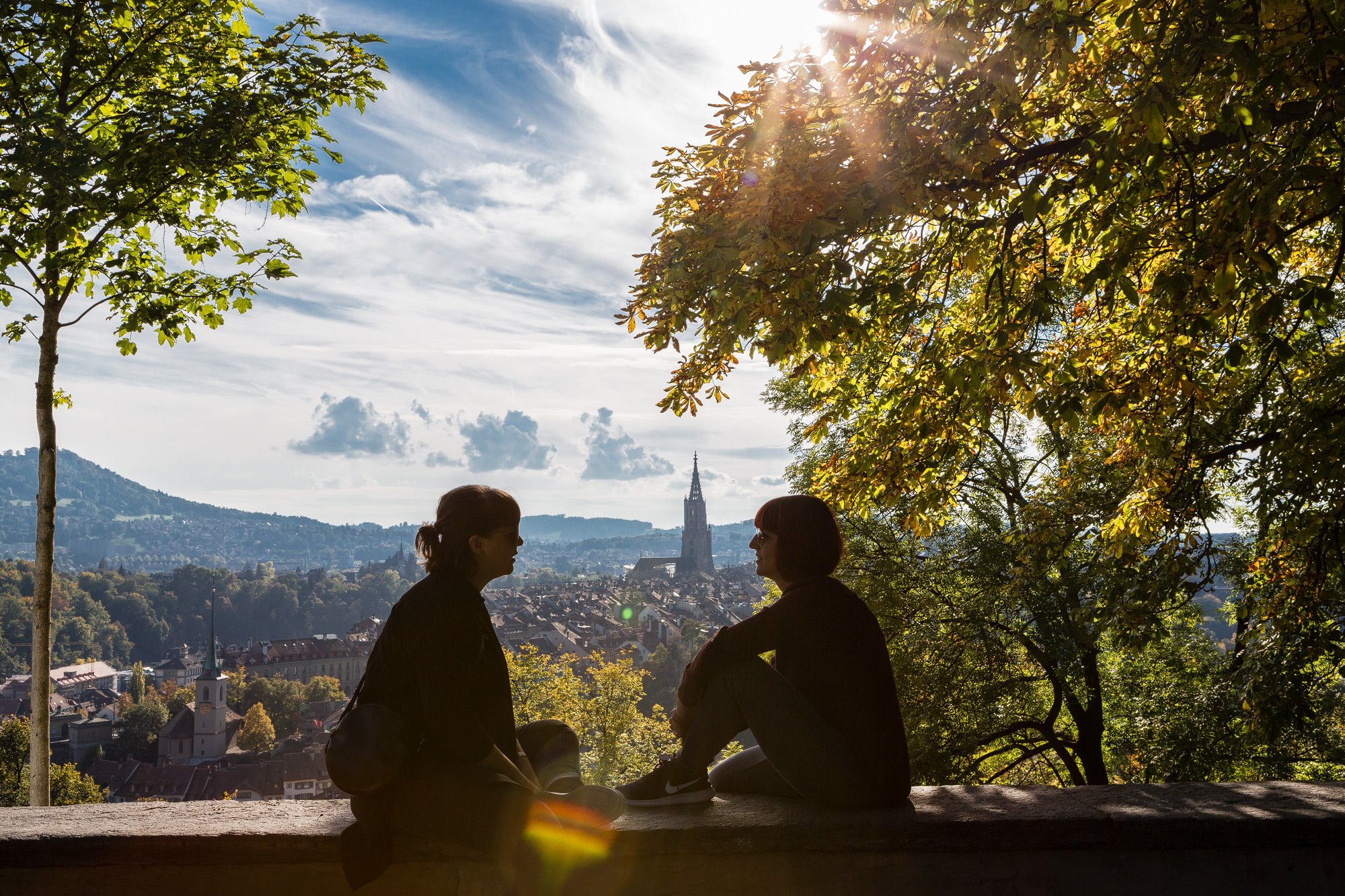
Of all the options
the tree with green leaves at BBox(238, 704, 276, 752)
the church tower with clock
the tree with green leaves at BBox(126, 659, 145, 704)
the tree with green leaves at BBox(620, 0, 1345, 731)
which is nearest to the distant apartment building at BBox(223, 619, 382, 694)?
the tree with green leaves at BBox(126, 659, 145, 704)

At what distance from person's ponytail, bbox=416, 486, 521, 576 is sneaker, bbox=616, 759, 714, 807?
3.39ft

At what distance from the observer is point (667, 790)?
3.15m

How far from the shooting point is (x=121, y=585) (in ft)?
427

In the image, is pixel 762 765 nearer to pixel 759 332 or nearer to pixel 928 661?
pixel 759 332

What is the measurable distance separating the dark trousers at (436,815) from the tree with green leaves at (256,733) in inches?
3090

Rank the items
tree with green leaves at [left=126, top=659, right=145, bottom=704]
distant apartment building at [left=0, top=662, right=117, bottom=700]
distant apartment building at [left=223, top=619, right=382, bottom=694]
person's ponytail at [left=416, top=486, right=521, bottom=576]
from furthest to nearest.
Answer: distant apartment building at [left=223, top=619, right=382, bottom=694] → distant apartment building at [left=0, top=662, right=117, bottom=700] → tree with green leaves at [left=126, top=659, right=145, bottom=704] → person's ponytail at [left=416, top=486, right=521, bottom=576]

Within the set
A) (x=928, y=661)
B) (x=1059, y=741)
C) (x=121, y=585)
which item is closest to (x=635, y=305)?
(x=928, y=661)

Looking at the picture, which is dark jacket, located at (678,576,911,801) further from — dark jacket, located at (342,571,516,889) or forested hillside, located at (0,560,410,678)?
forested hillside, located at (0,560,410,678)

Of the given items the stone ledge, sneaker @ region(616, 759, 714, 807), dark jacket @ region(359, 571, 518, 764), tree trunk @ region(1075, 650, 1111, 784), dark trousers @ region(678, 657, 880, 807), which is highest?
dark jacket @ region(359, 571, 518, 764)

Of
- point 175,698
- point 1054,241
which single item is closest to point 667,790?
point 1054,241

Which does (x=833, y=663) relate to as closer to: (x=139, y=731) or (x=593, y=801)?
(x=593, y=801)

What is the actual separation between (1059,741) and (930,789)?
12.5m

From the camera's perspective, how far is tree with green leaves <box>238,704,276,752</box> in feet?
236

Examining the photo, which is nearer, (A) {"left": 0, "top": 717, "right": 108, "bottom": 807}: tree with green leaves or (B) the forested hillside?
(A) {"left": 0, "top": 717, "right": 108, "bottom": 807}: tree with green leaves
